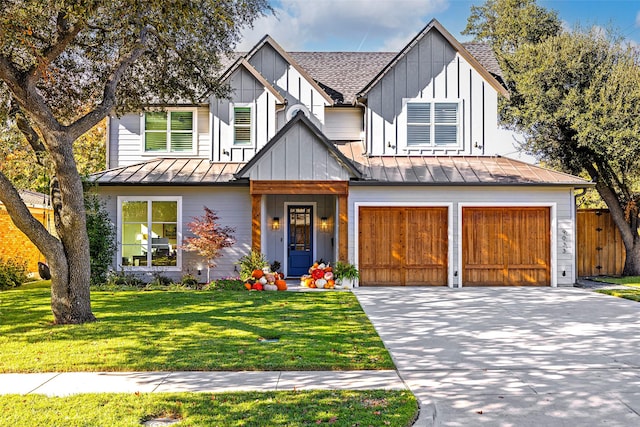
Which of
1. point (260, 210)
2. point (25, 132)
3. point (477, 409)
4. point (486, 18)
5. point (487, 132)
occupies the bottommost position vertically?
point (477, 409)

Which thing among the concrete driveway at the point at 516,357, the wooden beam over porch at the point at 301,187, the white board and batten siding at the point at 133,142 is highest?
the white board and batten siding at the point at 133,142

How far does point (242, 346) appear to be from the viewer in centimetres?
714

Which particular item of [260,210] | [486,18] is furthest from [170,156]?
[486,18]

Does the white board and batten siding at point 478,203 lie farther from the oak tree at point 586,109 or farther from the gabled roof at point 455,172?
the oak tree at point 586,109

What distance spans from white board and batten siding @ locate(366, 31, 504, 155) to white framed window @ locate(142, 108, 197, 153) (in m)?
5.81

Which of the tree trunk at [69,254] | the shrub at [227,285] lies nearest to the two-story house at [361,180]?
the shrub at [227,285]

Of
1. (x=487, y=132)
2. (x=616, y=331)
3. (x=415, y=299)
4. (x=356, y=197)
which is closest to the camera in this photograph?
(x=616, y=331)

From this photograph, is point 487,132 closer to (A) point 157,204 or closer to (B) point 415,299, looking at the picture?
(B) point 415,299

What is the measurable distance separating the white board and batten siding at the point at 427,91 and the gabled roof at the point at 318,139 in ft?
7.44

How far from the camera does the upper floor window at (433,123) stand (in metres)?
15.6

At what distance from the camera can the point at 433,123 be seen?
51.3 feet

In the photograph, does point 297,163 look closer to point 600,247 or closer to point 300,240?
point 300,240

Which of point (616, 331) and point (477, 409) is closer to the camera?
point (477, 409)

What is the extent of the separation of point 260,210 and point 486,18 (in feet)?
70.1
